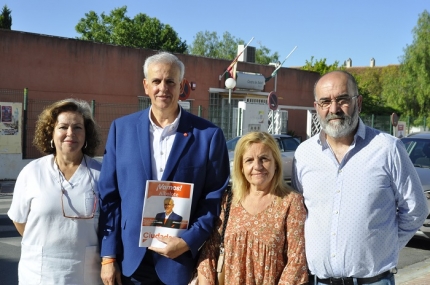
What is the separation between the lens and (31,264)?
3650 mm

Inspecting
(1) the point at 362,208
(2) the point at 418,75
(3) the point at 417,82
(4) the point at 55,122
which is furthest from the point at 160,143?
(2) the point at 418,75

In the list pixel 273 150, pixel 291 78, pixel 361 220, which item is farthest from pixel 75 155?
pixel 291 78

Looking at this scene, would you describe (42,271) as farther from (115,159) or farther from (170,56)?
(170,56)

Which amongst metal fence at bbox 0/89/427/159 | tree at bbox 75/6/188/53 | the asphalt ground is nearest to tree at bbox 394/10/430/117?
tree at bbox 75/6/188/53

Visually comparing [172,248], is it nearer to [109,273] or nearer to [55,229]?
[109,273]

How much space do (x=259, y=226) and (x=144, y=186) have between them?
0.75 meters

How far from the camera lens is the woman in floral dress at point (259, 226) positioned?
3.43 meters

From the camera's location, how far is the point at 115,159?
12.3 ft

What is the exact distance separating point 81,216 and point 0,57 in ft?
60.3

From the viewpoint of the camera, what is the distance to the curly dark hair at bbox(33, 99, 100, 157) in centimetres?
379

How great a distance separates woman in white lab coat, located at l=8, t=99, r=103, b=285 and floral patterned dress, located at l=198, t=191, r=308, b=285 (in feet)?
2.92

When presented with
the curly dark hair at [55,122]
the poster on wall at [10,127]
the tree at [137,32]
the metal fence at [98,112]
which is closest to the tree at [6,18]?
the tree at [137,32]

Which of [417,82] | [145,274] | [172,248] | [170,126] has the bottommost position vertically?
[145,274]

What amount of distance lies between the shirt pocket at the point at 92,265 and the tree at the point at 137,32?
163ft
